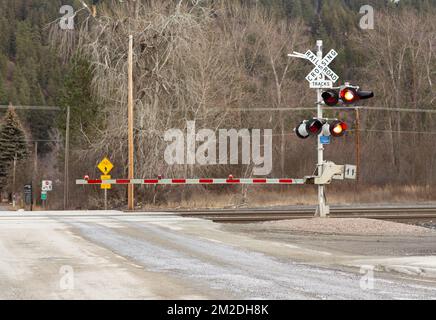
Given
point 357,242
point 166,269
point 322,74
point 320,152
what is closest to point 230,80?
point 322,74

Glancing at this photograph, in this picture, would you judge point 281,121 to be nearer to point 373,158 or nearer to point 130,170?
point 373,158

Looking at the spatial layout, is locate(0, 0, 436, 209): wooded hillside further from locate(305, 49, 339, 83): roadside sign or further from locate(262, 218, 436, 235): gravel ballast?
locate(262, 218, 436, 235): gravel ballast

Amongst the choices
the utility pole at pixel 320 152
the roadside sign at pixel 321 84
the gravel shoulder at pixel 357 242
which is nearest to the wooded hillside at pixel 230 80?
the utility pole at pixel 320 152

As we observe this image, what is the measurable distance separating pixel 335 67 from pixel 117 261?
75.1 meters

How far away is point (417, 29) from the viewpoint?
5847 cm

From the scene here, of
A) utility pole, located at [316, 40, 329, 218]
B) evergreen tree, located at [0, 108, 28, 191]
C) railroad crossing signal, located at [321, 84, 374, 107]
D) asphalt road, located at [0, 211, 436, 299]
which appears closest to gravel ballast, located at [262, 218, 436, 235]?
utility pole, located at [316, 40, 329, 218]

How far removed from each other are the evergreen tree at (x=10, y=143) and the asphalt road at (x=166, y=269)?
282 feet

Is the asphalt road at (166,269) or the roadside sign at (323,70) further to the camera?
the roadside sign at (323,70)

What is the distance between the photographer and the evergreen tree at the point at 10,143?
330 feet

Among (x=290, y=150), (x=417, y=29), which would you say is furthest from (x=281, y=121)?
(x=417, y=29)

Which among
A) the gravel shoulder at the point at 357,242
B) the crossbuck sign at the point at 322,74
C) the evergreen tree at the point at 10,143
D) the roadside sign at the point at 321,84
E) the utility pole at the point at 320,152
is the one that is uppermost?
the evergreen tree at the point at 10,143

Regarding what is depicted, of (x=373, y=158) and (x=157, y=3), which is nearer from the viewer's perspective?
(x=157, y=3)

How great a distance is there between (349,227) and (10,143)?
89580mm

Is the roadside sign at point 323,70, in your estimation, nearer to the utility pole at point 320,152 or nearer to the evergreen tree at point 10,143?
the utility pole at point 320,152
